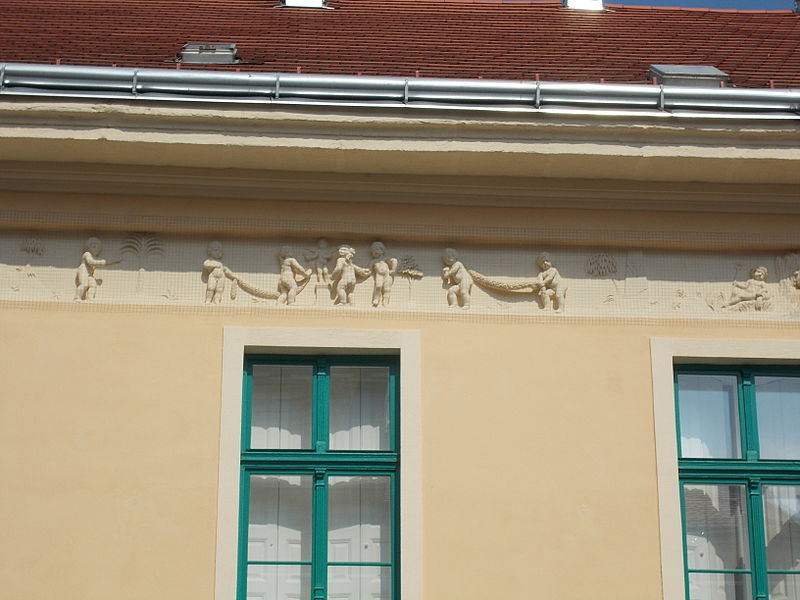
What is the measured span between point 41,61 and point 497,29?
3.54 m

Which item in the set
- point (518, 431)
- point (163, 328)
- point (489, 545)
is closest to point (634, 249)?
point (518, 431)

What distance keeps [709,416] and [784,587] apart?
1.03 m

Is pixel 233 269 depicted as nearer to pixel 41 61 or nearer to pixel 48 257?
pixel 48 257

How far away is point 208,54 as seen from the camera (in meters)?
8.45

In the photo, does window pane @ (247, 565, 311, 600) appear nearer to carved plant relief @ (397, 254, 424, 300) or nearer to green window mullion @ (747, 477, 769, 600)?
carved plant relief @ (397, 254, 424, 300)

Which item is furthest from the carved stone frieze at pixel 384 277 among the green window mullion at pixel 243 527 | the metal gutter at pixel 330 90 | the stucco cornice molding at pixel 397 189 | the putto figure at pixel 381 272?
the green window mullion at pixel 243 527

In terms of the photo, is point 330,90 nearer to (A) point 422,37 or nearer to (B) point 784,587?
(A) point 422,37

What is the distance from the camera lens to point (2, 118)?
7309 mm

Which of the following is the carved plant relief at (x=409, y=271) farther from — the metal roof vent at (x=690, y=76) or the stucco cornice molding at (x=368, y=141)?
the metal roof vent at (x=690, y=76)

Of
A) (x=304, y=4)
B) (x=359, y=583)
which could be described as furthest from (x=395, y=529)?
(x=304, y=4)

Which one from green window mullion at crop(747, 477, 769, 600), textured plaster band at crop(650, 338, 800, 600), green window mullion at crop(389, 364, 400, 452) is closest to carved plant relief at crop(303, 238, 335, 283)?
green window mullion at crop(389, 364, 400, 452)

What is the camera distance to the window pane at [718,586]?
24.3 ft

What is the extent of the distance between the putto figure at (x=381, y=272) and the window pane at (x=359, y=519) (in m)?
1.03

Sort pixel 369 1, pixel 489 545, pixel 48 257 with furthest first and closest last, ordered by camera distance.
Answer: pixel 369 1 → pixel 48 257 → pixel 489 545
